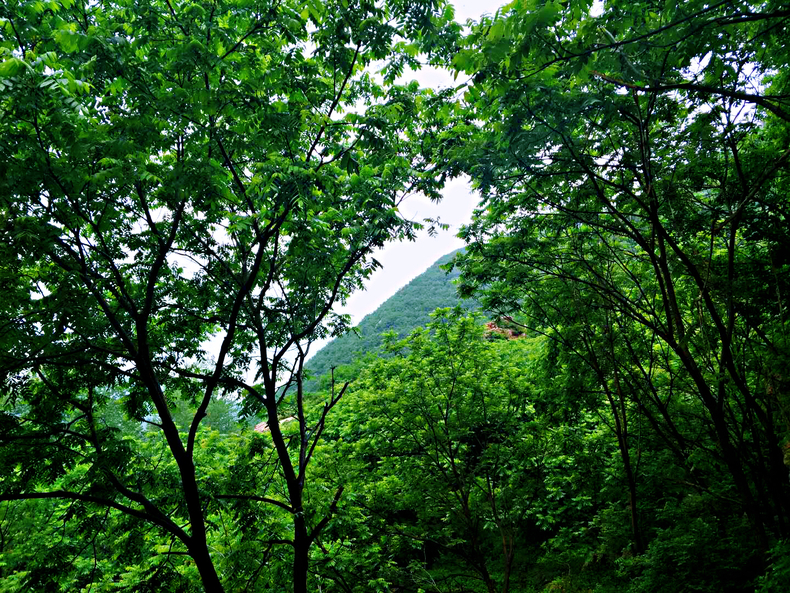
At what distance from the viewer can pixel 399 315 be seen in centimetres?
3672

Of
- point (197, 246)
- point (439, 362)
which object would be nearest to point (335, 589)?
point (439, 362)

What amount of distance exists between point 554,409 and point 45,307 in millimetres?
9840

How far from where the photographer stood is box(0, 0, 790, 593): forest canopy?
3635mm

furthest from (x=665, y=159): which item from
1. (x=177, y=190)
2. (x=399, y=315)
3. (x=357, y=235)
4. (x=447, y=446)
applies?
(x=399, y=315)

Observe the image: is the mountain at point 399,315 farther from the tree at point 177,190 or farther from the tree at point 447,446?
the tree at point 177,190

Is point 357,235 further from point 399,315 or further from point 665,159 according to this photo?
point 399,315

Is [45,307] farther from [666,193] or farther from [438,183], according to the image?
[666,193]

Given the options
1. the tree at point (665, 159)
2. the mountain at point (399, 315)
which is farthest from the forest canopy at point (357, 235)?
the mountain at point (399, 315)

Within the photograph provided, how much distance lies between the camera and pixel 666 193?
4855 millimetres

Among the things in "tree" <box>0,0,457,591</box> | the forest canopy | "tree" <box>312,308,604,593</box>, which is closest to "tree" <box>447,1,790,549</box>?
the forest canopy

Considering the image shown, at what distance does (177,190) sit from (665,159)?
17.1 feet

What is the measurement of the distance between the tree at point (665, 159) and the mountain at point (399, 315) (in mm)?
21476

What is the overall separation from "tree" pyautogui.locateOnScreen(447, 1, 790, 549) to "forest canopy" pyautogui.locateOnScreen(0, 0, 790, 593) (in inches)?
1.5

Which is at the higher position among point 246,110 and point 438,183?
point 246,110
